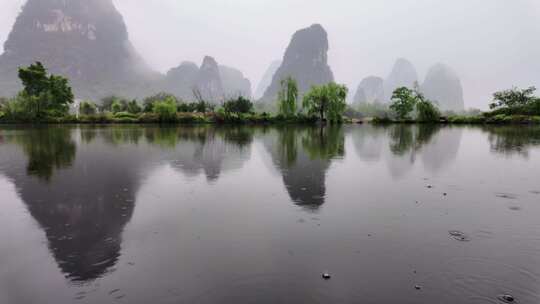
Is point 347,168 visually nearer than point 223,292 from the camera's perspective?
No

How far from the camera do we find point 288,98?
59000mm

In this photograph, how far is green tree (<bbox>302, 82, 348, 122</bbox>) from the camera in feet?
186

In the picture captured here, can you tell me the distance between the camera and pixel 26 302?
3793 millimetres

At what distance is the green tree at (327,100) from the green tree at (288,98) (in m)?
2.29

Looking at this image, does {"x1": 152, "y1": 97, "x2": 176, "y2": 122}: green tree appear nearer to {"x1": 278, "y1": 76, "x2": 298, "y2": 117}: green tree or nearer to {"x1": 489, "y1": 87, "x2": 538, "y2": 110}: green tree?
{"x1": 278, "y1": 76, "x2": 298, "y2": 117}: green tree

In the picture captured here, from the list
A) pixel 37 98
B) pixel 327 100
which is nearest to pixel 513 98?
pixel 327 100

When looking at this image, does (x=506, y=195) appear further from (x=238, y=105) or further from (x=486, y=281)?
(x=238, y=105)

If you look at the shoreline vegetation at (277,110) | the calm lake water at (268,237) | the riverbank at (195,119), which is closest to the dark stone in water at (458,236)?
the calm lake water at (268,237)

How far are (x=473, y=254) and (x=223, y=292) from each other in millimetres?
4183

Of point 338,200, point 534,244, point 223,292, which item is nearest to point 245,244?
point 223,292

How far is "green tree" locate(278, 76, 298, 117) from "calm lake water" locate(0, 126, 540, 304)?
158 ft

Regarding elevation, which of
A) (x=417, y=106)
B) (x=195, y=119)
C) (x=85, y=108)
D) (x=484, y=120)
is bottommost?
(x=484, y=120)

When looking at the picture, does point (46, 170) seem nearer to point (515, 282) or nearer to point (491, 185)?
point (515, 282)

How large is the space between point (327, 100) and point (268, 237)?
53.6 m
